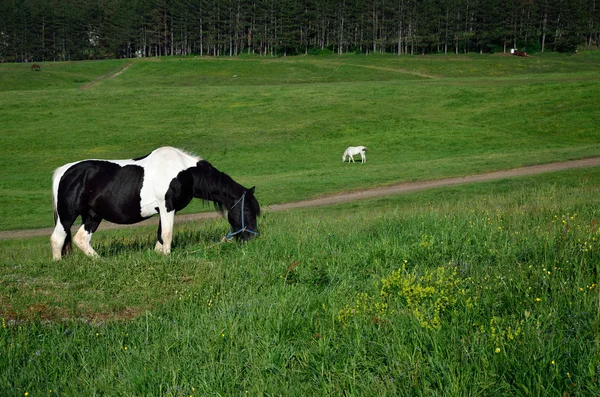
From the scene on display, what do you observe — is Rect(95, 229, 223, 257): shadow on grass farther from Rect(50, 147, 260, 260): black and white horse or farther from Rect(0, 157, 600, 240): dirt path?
Rect(0, 157, 600, 240): dirt path

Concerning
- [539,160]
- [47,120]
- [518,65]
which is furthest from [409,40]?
[539,160]

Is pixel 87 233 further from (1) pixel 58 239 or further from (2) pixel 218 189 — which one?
(2) pixel 218 189

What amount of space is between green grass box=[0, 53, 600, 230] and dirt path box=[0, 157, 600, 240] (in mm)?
901

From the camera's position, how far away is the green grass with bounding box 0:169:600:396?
17.8ft

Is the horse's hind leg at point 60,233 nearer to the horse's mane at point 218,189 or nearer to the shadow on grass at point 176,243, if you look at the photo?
the shadow on grass at point 176,243

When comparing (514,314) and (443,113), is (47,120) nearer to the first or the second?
(443,113)

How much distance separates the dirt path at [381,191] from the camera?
895 inches

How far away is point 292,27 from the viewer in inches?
5650

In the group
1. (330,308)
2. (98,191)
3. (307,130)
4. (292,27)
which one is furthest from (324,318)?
(292,27)

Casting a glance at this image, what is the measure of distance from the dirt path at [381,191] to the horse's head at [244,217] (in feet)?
28.9

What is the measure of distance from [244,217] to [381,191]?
46.8ft

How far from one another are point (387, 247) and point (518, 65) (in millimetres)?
85826

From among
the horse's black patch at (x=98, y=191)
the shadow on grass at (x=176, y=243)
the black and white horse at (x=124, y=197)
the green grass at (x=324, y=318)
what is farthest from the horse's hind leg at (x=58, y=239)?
the green grass at (x=324, y=318)

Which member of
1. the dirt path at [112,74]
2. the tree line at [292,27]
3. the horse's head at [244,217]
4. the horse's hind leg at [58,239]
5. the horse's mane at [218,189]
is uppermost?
the tree line at [292,27]
